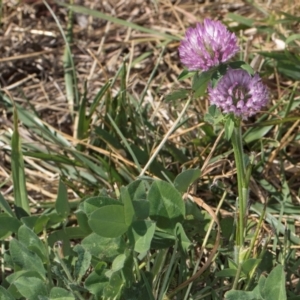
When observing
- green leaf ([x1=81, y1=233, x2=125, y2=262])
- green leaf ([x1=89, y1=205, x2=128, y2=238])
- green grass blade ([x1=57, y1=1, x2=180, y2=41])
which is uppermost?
green grass blade ([x1=57, y1=1, x2=180, y2=41])

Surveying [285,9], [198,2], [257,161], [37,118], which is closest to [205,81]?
[257,161]

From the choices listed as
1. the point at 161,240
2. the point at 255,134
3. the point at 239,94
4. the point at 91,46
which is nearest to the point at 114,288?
the point at 161,240

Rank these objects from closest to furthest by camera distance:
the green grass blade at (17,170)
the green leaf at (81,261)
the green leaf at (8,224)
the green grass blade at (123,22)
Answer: the green leaf at (81,261)
the green leaf at (8,224)
the green grass blade at (17,170)
the green grass blade at (123,22)

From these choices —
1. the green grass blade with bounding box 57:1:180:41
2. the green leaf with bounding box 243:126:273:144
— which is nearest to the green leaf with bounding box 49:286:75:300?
the green leaf with bounding box 243:126:273:144

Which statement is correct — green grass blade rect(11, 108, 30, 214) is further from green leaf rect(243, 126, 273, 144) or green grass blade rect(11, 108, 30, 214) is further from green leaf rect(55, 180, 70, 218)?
green leaf rect(243, 126, 273, 144)

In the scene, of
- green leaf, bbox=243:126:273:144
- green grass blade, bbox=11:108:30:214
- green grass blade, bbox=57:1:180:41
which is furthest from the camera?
green grass blade, bbox=57:1:180:41

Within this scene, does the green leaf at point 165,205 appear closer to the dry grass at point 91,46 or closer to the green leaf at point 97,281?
the green leaf at point 97,281

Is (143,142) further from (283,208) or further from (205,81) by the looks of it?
(205,81)

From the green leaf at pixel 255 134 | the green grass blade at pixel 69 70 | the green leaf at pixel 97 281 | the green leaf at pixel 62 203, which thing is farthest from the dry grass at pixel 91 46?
the green leaf at pixel 97 281
